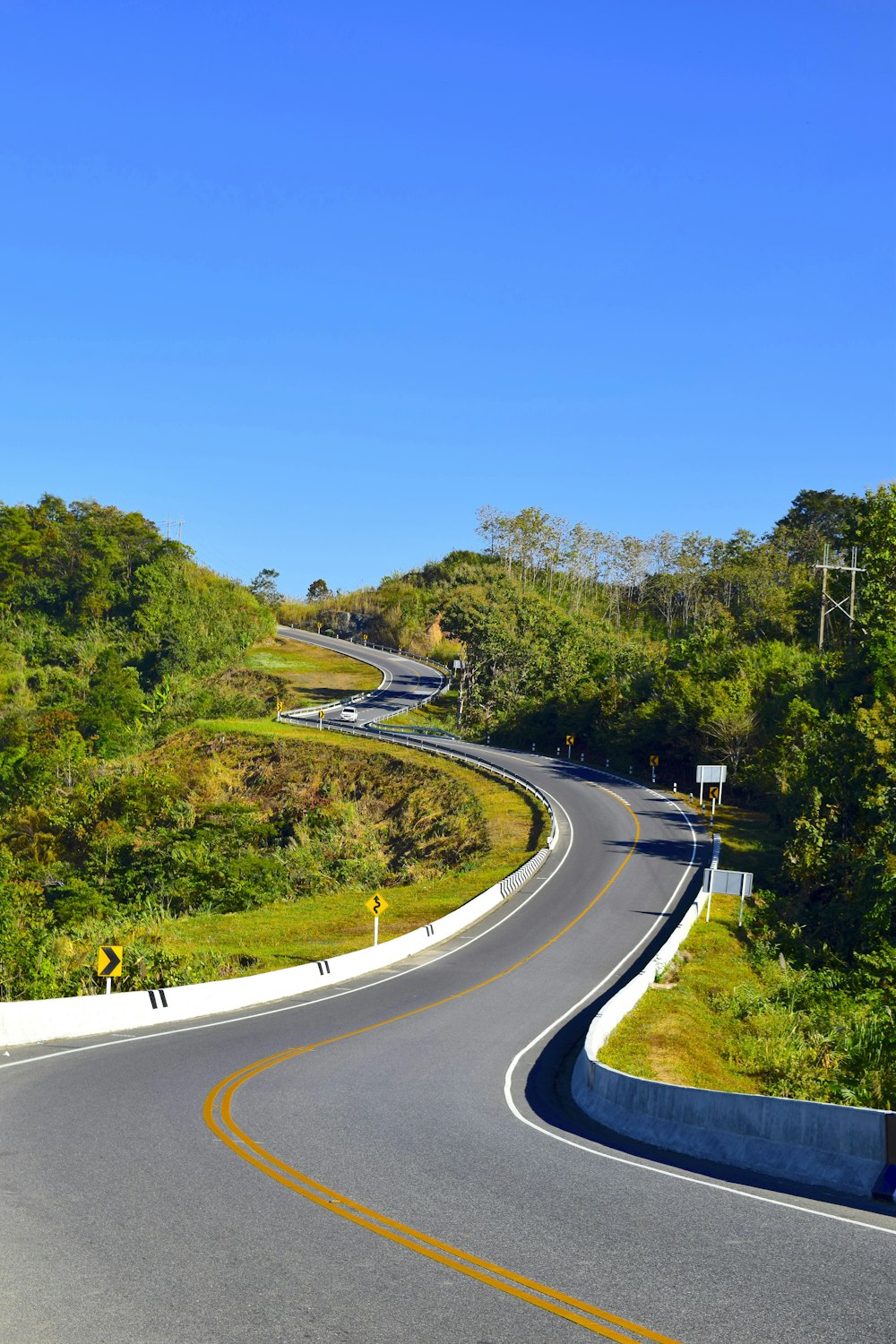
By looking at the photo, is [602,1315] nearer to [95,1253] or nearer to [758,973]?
[95,1253]

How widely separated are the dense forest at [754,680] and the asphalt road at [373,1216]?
30.3ft

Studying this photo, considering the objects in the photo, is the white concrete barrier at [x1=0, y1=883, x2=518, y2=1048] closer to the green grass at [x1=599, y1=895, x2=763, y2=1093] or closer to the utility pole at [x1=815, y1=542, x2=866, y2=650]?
the green grass at [x1=599, y1=895, x2=763, y2=1093]

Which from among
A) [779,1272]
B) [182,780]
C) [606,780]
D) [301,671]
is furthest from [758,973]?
[301,671]

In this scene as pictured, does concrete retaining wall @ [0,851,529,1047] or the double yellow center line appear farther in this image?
concrete retaining wall @ [0,851,529,1047]

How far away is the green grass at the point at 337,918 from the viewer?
36.7m

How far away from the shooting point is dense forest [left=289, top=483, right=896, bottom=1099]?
3862cm

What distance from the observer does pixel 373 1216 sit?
35.2 feet

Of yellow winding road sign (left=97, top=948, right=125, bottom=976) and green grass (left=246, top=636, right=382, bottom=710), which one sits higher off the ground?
green grass (left=246, top=636, right=382, bottom=710)

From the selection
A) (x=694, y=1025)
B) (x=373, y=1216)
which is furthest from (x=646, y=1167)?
(x=694, y=1025)

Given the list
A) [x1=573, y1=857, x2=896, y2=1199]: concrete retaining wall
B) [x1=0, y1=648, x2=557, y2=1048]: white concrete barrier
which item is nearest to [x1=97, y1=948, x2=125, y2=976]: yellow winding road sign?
[x1=0, y1=648, x2=557, y2=1048]: white concrete barrier

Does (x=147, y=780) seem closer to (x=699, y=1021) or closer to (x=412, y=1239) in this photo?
(x=699, y=1021)

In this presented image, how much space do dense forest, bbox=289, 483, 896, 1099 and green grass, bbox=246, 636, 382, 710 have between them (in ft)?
38.6

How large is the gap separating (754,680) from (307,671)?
5074 centimetres

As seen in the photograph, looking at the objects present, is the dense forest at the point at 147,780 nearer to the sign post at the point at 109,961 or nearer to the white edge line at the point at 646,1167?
the sign post at the point at 109,961
